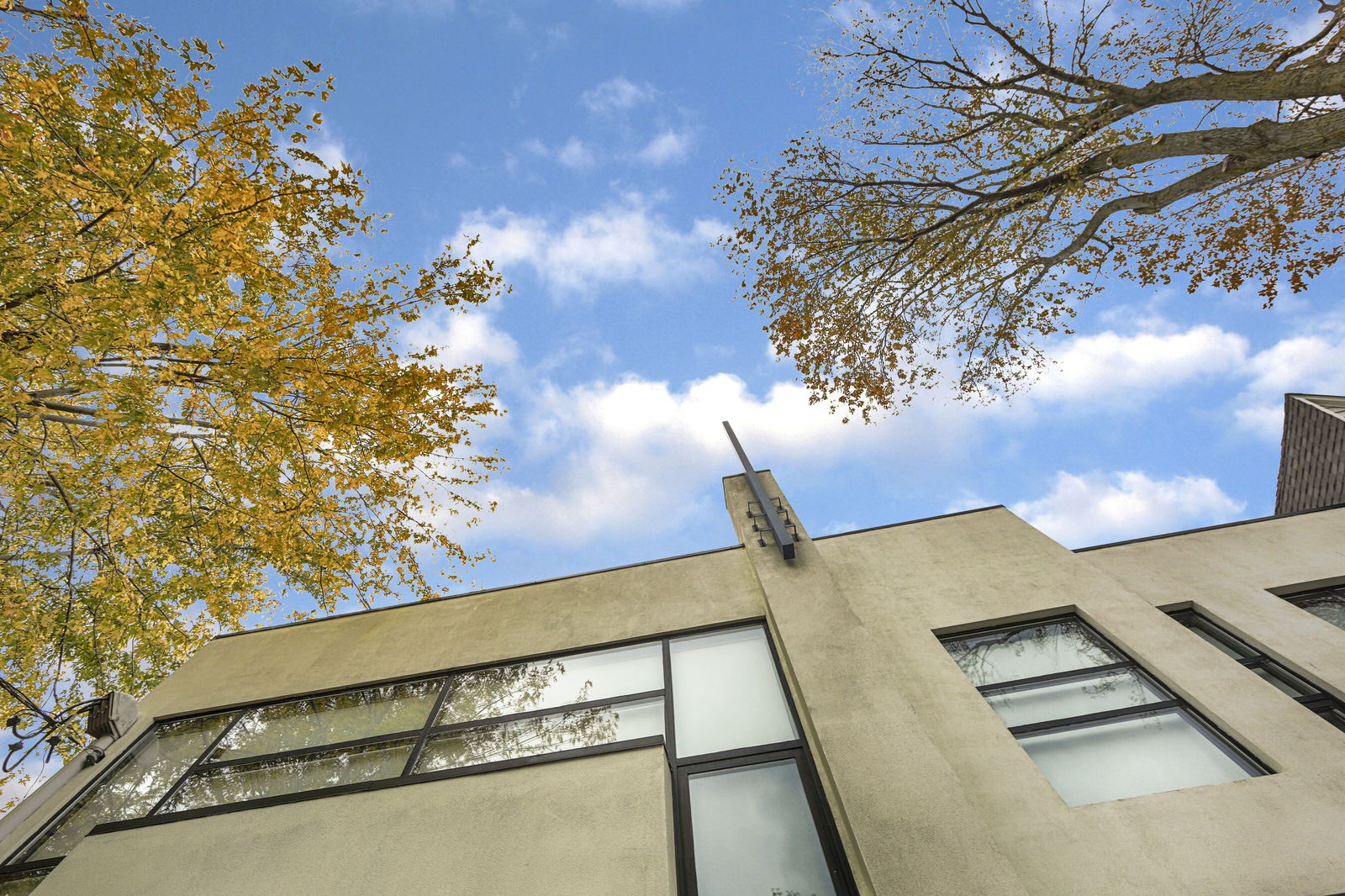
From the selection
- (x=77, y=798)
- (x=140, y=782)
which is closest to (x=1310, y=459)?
(x=140, y=782)

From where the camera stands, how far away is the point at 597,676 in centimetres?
584

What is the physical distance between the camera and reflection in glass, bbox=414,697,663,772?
5102 millimetres

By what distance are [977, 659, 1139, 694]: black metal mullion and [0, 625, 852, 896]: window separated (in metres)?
1.88

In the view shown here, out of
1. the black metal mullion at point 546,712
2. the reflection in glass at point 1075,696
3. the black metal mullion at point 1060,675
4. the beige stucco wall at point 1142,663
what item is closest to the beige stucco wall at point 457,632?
the black metal mullion at point 546,712

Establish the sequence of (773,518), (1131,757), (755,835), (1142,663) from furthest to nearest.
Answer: (773,518), (1142,663), (1131,757), (755,835)

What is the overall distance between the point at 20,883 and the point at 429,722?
3.41m

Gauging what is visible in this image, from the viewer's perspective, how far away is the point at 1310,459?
1117cm

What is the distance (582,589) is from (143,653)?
10.1 m

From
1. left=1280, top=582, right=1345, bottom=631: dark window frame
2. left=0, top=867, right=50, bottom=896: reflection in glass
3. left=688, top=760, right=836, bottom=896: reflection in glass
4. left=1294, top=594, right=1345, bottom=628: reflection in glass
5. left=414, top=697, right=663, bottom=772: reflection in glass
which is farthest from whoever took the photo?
left=1280, top=582, right=1345, bottom=631: dark window frame

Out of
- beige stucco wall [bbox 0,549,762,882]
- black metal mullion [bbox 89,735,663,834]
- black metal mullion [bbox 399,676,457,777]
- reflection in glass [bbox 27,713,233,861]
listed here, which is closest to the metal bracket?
beige stucco wall [bbox 0,549,762,882]

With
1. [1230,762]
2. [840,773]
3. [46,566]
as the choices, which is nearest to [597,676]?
[840,773]

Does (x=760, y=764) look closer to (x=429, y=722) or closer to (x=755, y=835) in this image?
(x=755, y=835)

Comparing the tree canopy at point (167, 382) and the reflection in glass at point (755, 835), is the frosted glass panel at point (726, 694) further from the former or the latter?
the tree canopy at point (167, 382)

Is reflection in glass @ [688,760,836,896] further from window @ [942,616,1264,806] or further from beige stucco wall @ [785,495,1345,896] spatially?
window @ [942,616,1264,806]
